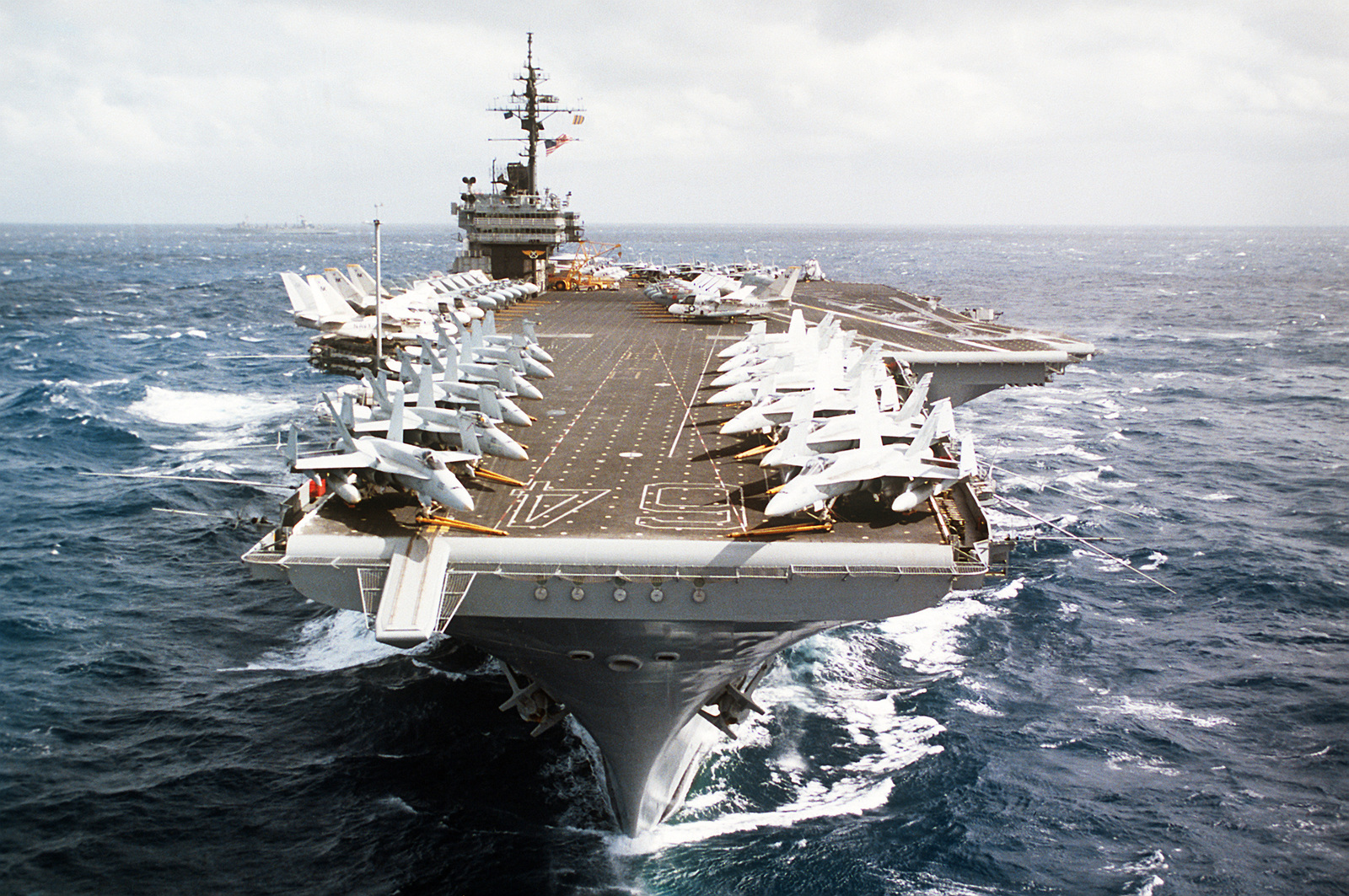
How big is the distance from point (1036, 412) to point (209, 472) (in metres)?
37.7

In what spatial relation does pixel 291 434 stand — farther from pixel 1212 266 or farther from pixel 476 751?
pixel 1212 266

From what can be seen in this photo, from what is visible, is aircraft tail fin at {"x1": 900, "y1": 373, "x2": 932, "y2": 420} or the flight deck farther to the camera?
aircraft tail fin at {"x1": 900, "y1": 373, "x2": 932, "y2": 420}

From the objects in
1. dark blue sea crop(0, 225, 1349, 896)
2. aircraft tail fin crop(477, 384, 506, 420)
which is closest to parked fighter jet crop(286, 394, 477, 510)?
aircraft tail fin crop(477, 384, 506, 420)

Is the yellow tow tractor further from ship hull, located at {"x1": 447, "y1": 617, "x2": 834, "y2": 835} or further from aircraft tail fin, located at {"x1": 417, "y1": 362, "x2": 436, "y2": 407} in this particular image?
ship hull, located at {"x1": 447, "y1": 617, "x2": 834, "y2": 835}

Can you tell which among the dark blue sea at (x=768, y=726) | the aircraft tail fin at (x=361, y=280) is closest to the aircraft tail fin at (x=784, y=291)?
the dark blue sea at (x=768, y=726)

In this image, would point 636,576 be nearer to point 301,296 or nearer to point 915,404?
point 915,404

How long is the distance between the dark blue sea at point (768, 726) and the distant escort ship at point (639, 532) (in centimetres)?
198

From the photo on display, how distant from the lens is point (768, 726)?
66.2 ft

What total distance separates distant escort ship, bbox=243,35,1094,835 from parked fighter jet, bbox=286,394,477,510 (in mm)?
43

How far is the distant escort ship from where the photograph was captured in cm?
1352

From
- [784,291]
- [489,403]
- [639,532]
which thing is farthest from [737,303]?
[639,532]

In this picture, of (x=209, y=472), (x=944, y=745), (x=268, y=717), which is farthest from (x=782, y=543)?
(x=209, y=472)

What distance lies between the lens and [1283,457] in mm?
38219

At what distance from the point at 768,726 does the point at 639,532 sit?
24.1ft
